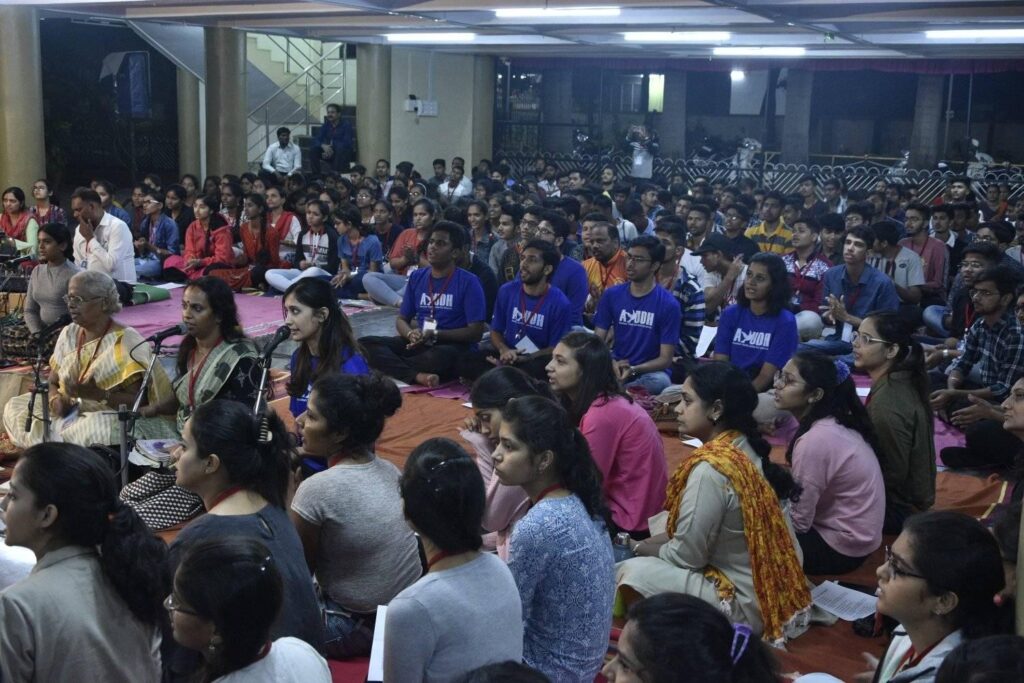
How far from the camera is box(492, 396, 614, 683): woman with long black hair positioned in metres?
2.76

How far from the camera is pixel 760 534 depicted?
3371 mm

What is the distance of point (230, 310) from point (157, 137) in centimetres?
1233

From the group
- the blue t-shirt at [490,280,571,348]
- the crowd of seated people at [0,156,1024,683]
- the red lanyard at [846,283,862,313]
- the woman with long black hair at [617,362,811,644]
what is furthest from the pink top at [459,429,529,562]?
the red lanyard at [846,283,862,313]

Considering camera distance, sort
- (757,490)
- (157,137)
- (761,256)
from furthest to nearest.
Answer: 1. (157,137)
2. (761,256)
3. (757,490)

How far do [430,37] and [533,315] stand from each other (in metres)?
7.48

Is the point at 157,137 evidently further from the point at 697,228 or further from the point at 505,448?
the point at 505,448

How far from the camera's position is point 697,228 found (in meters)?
8.63

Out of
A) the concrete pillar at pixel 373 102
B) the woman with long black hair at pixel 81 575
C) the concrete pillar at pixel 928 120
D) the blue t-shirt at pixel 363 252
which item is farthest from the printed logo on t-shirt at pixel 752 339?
the concrete pillar at pixel 928 120

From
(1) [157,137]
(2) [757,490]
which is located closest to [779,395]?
(2) [757,490]

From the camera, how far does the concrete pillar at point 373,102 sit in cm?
1554

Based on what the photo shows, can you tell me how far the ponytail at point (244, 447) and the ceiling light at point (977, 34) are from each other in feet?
28.7

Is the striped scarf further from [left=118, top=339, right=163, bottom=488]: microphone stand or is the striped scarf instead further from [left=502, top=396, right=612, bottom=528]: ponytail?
[left=118, top=339, right=163, bottom=488]: microphone stand

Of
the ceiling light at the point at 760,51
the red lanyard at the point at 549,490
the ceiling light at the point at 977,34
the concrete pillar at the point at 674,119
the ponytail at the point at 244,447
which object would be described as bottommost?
the red lanyard at the point at 549,490

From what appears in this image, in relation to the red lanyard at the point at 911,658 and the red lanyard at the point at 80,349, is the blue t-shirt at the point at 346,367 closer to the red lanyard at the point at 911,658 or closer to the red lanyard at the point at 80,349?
the red lanyard at the point at 80,349
